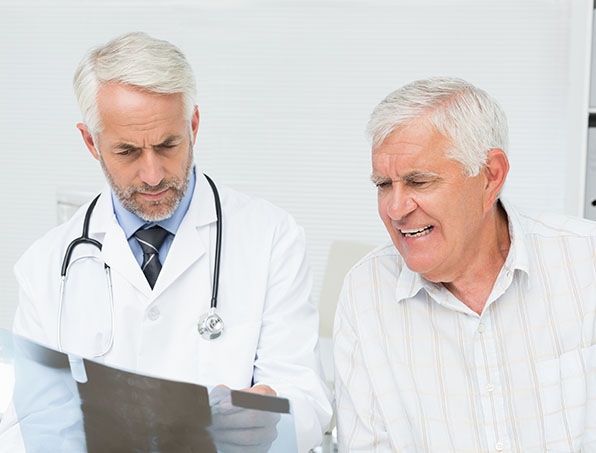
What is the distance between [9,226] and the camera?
4016 millimetres

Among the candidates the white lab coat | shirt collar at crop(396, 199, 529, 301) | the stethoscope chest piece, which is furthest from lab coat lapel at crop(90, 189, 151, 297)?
shirt collar at crop(396, 199, 529, 301)

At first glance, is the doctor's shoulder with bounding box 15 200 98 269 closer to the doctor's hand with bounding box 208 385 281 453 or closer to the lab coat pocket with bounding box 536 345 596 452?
the doctor's hand with bounding box 208 385 281 453

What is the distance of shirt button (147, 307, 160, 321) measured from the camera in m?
1.62

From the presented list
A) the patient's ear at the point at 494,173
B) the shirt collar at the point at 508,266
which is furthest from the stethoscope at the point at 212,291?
the patient's ear at the point at 494,173

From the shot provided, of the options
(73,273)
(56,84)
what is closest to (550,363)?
(73,273)

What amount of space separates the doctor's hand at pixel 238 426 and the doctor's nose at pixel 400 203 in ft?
1.48

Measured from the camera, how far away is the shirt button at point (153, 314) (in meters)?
1.62

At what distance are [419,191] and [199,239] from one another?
45 cm

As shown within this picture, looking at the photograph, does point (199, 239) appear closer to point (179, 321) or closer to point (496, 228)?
point (179, 321)

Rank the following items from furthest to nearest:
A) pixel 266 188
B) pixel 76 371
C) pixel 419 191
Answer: pixel 266 188
pixel 419 191
pixel 76 371

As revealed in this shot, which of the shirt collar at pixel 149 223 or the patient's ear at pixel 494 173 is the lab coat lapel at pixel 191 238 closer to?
the shirt collar at pixel 149 223

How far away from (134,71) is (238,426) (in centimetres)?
69

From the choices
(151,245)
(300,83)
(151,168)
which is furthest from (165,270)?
(300,83)

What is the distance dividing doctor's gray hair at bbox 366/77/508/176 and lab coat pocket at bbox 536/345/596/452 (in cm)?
36
